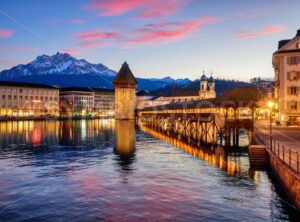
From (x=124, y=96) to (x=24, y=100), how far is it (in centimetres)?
5412

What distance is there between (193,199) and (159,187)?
3725 mm

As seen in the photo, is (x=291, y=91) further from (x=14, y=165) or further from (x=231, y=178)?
(x=14, y=165)

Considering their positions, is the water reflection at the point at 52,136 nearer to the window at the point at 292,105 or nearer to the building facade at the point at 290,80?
the building facade at the point at 290,80

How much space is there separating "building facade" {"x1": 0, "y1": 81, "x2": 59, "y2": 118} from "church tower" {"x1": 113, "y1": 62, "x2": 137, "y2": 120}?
48.7 m

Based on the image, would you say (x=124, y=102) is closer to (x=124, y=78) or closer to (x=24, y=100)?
(x=124, y=78)

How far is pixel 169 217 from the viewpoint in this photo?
59.9ft

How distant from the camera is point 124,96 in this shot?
162125 mm

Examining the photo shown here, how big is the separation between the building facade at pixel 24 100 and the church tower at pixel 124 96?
48.7 m

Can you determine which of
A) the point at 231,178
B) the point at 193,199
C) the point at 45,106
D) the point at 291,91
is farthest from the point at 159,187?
the point at 45,106

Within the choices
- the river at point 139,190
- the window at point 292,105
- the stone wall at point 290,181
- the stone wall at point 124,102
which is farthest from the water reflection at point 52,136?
the stone wall at point 124,102

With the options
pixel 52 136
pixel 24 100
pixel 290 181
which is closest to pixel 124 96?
pixel 24 100

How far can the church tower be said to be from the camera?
16175 cm

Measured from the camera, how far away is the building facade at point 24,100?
6781 inches

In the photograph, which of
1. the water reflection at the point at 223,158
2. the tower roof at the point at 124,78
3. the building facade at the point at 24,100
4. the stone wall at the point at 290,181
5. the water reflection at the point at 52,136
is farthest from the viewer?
the building facade at the point at 24,100
